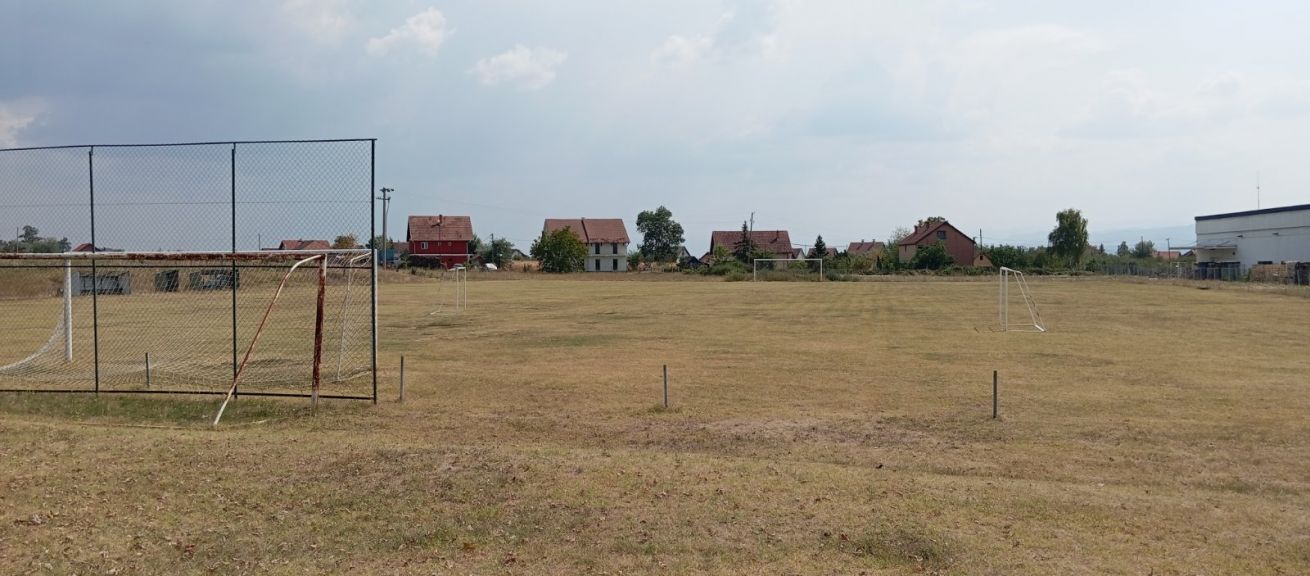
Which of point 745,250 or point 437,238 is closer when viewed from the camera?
point 437,238

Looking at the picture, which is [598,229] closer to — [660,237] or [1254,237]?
[660,237]

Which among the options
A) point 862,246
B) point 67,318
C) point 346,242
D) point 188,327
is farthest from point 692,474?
point 862,246

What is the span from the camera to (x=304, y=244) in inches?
576

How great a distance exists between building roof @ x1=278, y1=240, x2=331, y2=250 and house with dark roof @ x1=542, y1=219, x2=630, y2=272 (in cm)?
10007

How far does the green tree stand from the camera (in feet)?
320

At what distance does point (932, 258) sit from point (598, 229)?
45.5 meters

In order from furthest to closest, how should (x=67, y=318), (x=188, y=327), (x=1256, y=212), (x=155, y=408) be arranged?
(x=1256, y=212)
(x=188, y=327)
(x=67, y=318)
(x=155, y=408)

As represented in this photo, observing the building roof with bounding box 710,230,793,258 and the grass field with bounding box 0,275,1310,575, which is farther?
the building roof with bounding box 710,230,793,258

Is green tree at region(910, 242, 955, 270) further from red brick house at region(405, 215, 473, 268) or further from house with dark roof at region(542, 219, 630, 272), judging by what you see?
red brick house at region(405, 215, 473, 268)

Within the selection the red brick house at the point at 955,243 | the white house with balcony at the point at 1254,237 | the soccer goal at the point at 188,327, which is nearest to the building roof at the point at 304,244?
the soccer goal at the point at 188,327

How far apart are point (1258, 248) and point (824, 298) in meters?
63.3

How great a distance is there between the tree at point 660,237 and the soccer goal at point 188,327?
89861 millimetres

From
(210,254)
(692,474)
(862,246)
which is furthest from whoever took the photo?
(862,246)

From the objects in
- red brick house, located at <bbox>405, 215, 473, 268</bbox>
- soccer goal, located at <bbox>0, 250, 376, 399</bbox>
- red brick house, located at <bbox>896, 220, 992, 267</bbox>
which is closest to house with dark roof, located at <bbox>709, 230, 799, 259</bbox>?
red brick house, located at <bbox>896, 220, 992, 267</bbox>
